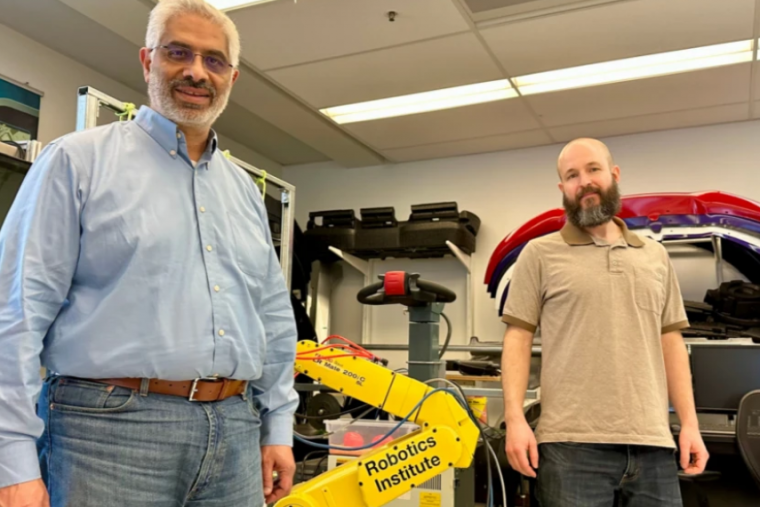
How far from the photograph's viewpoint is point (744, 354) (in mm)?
2717

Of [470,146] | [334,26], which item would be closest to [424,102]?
[470,146]

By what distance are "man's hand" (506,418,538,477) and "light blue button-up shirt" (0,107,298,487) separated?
0.73 meters

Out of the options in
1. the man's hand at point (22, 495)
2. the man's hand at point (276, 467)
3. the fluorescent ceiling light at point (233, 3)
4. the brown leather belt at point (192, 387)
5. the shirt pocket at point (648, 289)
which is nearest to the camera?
the man's hand at point (22, 495)

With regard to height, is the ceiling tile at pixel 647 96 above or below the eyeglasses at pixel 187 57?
above

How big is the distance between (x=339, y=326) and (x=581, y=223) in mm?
3638

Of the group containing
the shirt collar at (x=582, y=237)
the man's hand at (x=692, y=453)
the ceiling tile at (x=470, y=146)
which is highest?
the ceiling tile at (x=470, y=146)

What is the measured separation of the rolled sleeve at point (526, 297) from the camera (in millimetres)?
1683

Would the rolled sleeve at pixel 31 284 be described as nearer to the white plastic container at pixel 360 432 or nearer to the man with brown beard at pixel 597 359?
the man with brown beard at pixel 597 359

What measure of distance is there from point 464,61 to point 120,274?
107 inches

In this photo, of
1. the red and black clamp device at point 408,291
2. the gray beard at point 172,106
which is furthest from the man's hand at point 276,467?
the red and black clamp device at point 408,291

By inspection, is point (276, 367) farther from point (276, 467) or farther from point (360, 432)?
point (360, 432)

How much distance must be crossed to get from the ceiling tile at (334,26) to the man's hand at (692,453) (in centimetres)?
206

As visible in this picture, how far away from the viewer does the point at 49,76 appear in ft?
11.7

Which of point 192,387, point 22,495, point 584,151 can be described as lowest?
point 22,495
